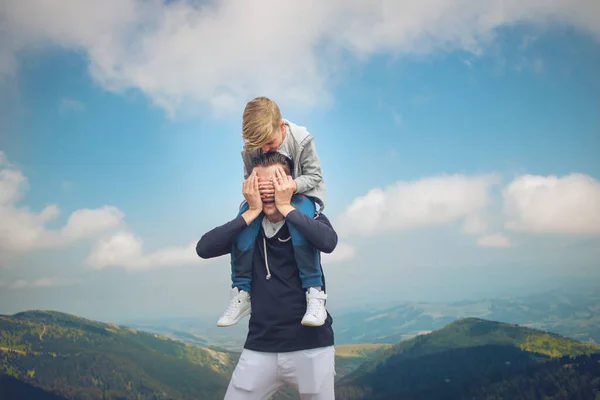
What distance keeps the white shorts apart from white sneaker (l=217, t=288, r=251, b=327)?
0.13 m

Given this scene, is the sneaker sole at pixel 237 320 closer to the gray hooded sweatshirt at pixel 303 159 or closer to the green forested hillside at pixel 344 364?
the gray hooded sweatshirt at pixel 303 159

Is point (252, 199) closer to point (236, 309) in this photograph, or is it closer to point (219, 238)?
point (219, 238)

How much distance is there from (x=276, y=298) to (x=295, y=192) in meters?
0.38

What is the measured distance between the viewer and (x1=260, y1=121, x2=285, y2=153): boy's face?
5.96 ft

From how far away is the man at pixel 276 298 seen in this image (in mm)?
1771

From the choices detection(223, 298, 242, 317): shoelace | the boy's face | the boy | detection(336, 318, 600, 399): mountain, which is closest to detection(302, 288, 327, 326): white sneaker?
the boy

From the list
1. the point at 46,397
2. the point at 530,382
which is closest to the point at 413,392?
the point at 530,382

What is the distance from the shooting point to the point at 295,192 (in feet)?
6.14

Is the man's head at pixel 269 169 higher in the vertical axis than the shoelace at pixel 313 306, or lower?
A: higher

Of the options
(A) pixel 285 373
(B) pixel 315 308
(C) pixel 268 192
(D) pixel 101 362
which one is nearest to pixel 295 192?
(C) pixel 268 192

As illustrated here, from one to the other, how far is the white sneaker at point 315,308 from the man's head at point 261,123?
0.54 metres

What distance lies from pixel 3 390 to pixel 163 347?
187 centimetres

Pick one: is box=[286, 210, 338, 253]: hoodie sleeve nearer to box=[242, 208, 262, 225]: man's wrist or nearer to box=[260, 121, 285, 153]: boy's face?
box=[242, 208, 262, 225]: man's wrist

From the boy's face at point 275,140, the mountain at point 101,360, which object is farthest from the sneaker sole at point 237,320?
the mountain at point 101,360
